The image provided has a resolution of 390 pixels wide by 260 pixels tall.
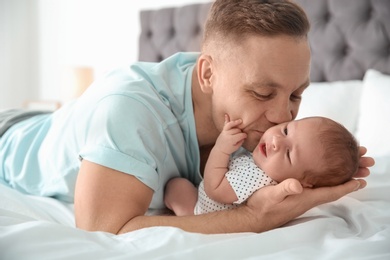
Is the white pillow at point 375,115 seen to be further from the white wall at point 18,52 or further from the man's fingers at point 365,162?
the white wall at point 18,52

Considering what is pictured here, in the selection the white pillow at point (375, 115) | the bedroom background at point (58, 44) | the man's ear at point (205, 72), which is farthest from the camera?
the bedroom background at point (58, 44)

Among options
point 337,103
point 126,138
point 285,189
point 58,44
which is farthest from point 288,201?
point 58,44

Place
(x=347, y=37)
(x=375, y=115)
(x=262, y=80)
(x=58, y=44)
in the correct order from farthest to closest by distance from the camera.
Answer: (x=58, y=44)
(x=347, y=37)
(x=375, y=115)
(x=262, y=80)

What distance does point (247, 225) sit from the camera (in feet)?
3.77

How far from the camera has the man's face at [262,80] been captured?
4.28ft

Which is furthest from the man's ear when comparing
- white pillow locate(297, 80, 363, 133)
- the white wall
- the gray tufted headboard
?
the white wall

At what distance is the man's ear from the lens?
4.85ft

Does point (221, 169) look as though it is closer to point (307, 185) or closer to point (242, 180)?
point (242, 180)

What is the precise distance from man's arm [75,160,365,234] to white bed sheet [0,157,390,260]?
2.6 inches

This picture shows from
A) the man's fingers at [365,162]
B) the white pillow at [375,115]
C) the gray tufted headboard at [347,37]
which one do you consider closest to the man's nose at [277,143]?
the man's fingers at [365,162]

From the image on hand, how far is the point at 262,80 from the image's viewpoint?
1308 mm

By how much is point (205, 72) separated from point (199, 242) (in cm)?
66

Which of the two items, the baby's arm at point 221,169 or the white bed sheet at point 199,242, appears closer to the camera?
Result: the white bed sheet at point 199,242

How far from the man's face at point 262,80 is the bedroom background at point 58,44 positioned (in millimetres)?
2854
